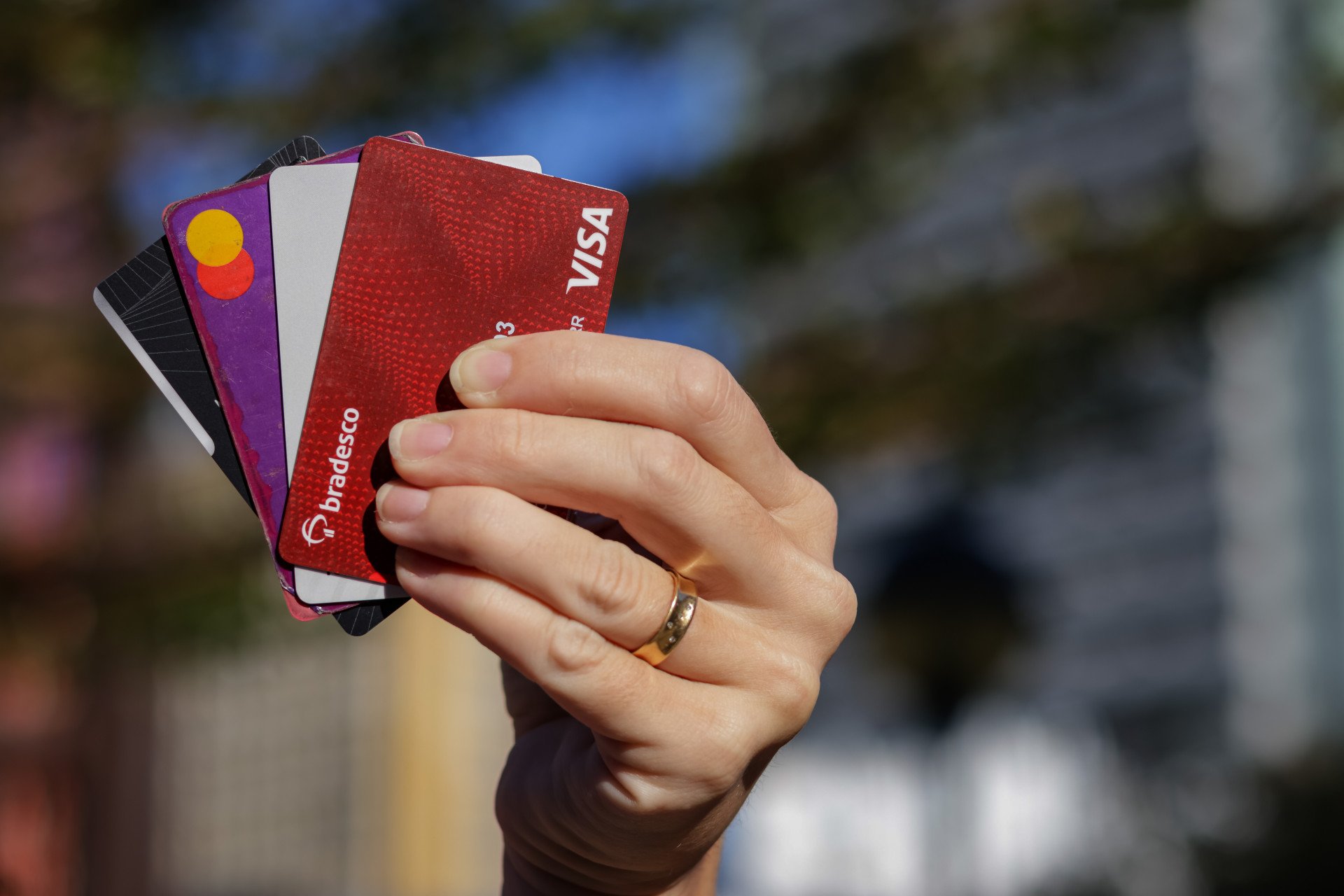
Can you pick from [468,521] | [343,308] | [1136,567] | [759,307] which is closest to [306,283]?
[343,308]

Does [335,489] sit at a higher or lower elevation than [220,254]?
lower

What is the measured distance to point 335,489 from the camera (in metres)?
0.97

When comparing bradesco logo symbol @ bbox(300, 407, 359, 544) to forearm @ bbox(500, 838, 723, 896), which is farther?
forearm @ bbox(500, 838, 723, 896)

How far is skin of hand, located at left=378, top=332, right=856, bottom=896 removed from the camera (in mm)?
850

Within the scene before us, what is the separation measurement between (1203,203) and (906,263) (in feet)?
24.9

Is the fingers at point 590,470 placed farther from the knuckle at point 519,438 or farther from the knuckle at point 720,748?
the knuckle at point 720,748

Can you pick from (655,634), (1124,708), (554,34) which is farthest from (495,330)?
(1124,708)

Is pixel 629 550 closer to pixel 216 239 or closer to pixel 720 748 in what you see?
pixel 720 748

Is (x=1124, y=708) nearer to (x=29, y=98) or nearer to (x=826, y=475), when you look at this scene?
(x=826, y=475)

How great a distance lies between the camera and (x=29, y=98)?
3475mm

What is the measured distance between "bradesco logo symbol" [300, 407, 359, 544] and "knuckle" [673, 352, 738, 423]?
26 centimetres

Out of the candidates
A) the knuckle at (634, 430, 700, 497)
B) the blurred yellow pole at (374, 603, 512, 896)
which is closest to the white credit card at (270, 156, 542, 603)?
the knuckle at (634, 430, 700, 497)

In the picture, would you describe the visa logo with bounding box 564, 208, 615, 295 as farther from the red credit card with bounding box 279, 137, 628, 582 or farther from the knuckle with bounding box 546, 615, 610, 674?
the knuckle with bounding box 546, 615, 610, 674

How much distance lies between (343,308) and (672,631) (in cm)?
34
